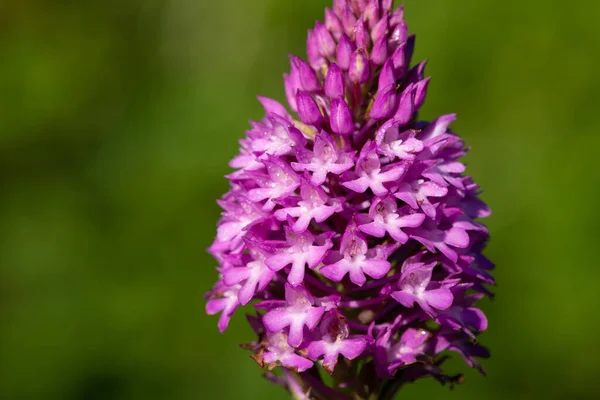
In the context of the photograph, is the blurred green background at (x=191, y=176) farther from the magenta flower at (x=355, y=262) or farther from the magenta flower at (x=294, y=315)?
the magenta flower at (x=355, y=262)

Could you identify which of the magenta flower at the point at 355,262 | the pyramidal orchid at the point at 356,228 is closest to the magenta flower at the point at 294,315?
the pyramidal orchid at the point at 356,228

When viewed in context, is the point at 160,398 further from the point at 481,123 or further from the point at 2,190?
the point at 481,123

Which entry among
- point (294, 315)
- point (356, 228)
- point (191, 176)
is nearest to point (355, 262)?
point (356, 228)

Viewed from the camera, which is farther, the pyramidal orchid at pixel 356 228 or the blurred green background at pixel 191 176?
the blurred green background at pixel 191 176

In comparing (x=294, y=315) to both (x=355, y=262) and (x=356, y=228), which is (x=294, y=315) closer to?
(x=355, y=262)

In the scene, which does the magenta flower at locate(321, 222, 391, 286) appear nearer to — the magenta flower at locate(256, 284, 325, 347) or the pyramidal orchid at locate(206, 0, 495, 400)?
the pyramidal orchid at locate(206, 0, 495, 400)

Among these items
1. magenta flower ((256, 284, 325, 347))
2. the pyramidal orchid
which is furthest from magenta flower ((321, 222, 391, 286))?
magenta flower ((256, 284, 325, 347))
